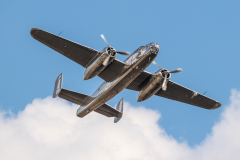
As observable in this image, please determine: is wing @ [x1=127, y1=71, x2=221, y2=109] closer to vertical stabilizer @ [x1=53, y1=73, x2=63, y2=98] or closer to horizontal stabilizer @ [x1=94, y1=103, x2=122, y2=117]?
horizontal stabilizer @ [x1=94, y1=103, x2=122, y2=117]

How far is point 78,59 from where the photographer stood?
36.2 m

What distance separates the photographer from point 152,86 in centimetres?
3694

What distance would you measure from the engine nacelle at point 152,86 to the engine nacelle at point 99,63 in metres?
5.09

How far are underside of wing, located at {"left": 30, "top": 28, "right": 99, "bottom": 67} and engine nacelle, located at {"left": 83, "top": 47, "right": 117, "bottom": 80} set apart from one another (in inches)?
45.6

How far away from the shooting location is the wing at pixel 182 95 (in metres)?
40.0

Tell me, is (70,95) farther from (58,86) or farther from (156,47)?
(156,47)

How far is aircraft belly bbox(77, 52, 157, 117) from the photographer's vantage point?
112 feet

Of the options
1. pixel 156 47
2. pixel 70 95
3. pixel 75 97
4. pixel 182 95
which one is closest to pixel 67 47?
pixel 70 95

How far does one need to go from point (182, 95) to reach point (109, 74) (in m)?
9.56

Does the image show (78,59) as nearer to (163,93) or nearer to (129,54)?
(129,54)

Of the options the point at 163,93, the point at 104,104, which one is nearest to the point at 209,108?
→ the point at 163,93

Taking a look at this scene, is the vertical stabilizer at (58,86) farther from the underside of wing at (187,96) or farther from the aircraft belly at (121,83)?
the underside of wing at (187,96)

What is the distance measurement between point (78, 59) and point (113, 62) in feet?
11.5

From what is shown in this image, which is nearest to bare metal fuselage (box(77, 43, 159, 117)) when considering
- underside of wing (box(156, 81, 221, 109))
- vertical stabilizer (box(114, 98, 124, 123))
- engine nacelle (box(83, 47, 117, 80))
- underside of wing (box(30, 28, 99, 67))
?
engine nacelle (box(83, 47, 117, 80))
